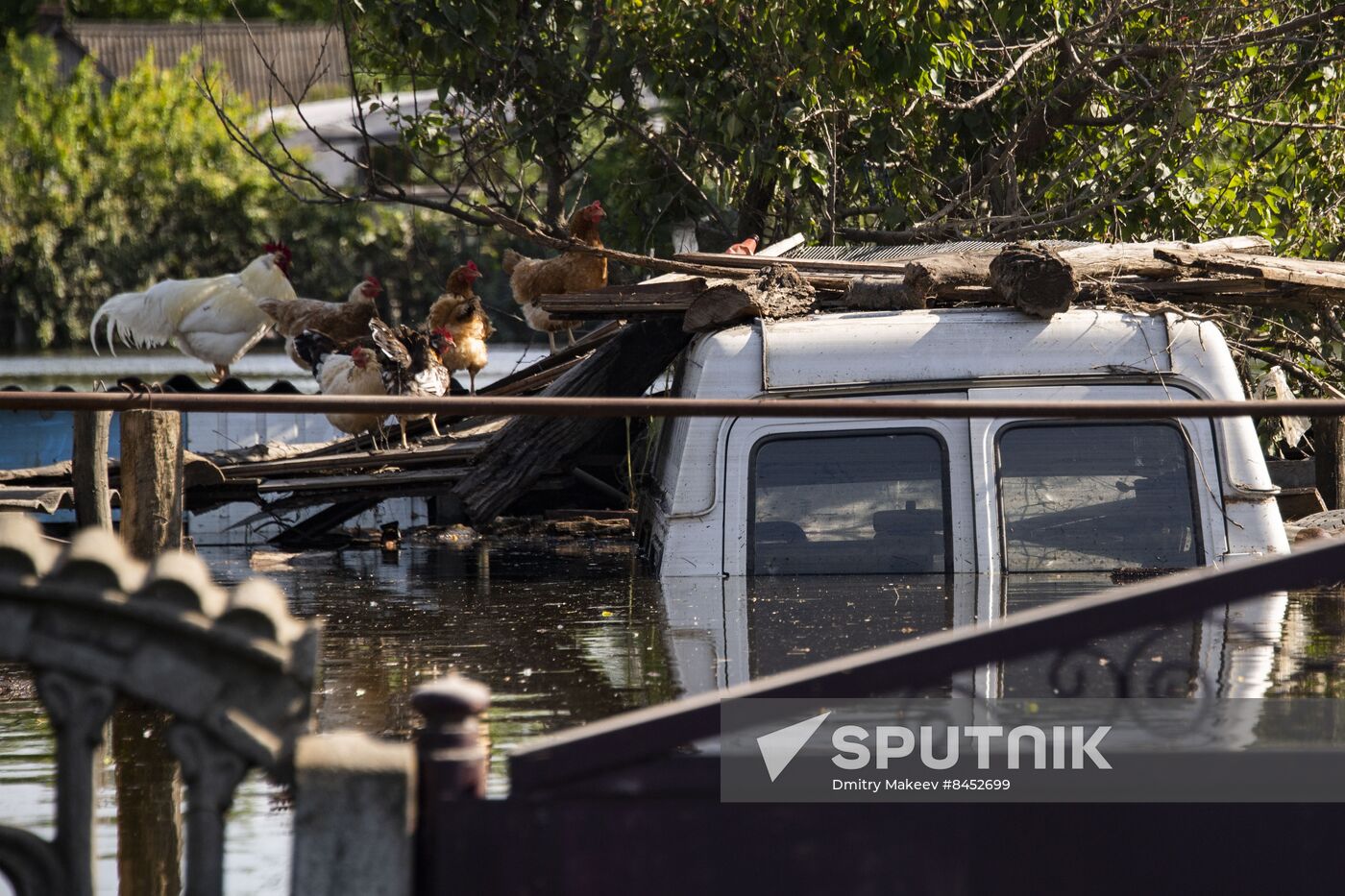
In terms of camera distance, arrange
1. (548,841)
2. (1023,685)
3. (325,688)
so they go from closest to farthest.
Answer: (548,841)
(1023,685)
(325,688)

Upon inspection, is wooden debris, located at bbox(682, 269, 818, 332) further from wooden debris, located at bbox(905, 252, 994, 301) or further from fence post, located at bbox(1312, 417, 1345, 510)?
fence post, located at bbox(1312, 417, 1345, 510)

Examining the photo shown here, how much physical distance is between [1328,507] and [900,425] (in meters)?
3.51

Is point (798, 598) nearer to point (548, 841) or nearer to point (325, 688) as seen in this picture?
point (325, 688)

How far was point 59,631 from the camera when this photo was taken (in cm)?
248

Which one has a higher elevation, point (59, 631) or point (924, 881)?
point (59, 631)

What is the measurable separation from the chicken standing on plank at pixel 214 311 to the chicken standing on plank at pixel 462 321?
81.2 inches

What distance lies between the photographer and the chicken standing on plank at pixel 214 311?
511 inches

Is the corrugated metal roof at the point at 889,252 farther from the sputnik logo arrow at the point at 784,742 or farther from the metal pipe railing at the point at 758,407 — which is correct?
the sputnik logo arrow at the point at 784,742

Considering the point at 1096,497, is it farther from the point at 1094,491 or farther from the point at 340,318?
the point at 340,318

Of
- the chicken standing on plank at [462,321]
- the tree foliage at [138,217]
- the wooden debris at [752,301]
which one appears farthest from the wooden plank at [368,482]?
the tree foliage at [138,217]

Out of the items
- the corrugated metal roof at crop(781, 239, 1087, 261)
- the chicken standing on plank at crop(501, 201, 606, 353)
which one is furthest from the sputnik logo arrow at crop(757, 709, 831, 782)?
the chicken standing on plank at crop(501, 201, 606, 353)

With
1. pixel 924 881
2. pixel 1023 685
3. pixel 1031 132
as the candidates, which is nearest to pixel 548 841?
pixel 924 881

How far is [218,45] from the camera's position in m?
53.2

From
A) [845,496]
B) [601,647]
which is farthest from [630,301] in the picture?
[601,647]
